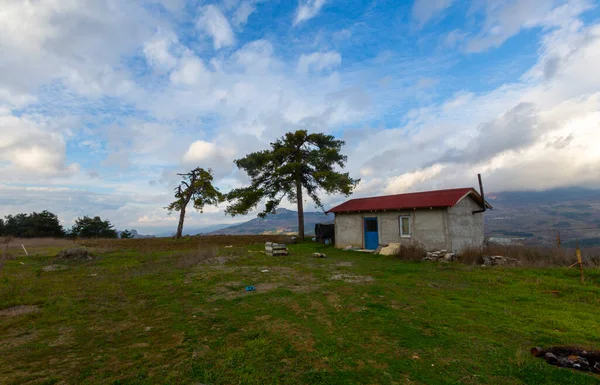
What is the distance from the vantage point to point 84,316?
6.62m

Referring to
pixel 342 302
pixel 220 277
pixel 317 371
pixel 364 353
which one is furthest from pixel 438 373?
pixel 220 277

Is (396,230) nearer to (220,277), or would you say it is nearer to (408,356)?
(220,277)

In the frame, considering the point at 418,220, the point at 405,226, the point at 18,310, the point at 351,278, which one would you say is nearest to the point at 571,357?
the point at 351,278

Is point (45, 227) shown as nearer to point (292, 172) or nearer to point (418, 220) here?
point (292, 172)

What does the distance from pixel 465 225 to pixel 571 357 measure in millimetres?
15065

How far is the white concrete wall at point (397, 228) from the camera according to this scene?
55.4 feet

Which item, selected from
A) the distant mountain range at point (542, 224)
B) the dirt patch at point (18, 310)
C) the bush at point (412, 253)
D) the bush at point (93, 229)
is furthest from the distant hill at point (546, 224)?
the bush at point (93, 229)

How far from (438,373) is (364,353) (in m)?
1.11

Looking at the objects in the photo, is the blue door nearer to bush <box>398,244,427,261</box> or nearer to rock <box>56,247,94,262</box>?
bush <box>398,244,427,261</box>

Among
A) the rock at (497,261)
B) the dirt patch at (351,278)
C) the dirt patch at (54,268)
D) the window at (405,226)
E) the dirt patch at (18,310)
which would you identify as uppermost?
the window at (405,226)

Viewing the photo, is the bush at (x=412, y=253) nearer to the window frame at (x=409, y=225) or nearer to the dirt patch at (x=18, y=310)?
the window frame at (x=409, y=225)

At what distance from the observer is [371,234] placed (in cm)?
2066

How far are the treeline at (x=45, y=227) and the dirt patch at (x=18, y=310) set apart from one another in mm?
37867

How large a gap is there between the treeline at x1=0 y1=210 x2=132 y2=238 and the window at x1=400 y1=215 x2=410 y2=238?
4168 cm
